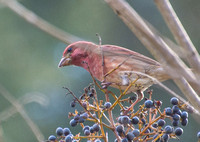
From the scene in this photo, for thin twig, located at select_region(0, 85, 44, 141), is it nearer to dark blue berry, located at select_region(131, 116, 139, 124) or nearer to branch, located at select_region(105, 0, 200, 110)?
dark blue berry, located at select_region(131, 116, 139, 124)

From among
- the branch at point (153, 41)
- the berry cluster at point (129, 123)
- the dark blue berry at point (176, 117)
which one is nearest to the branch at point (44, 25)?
the branch at point (153, 41)

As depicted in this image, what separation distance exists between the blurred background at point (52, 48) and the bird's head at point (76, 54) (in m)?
4.02

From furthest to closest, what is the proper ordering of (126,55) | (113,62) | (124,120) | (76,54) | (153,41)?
(76,54)
(126,55)
(113,62)
(124,120)
(153,41)

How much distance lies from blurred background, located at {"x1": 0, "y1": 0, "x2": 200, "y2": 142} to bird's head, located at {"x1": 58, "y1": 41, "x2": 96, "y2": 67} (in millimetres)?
4025

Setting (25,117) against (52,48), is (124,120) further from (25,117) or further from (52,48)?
(52,48)

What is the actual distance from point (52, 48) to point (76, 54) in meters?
4.89

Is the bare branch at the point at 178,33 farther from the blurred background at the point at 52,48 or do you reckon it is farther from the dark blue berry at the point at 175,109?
the blurred background at the point at 52,48

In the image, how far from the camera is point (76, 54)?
3828 millimetres

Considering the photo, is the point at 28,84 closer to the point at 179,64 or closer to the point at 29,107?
the point at 29,107

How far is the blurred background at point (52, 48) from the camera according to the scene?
818 centimetres

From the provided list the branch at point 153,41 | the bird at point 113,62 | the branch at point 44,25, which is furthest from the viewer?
the bird at point 113,62

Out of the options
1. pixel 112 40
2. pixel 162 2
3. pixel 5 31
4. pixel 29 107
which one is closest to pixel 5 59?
pixel 5 31

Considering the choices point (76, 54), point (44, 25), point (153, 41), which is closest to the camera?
point (153, 41)

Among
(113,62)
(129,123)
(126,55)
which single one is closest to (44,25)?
(129,123)
